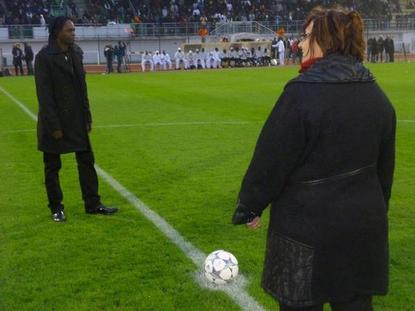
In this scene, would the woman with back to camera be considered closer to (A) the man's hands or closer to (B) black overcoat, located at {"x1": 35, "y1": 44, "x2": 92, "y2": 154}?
(A) the man's hands

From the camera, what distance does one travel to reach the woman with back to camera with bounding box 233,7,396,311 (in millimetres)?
2654

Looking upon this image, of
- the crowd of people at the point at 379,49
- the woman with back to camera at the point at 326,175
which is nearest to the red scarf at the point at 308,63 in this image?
the woman with back to camera at the point at 326,175

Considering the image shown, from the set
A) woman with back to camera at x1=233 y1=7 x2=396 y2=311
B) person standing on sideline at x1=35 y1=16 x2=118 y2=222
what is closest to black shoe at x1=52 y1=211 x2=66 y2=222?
person standing on sideline at x1=35 y1=16 x2=118 y2=222

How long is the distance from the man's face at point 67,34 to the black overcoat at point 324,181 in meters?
3.99

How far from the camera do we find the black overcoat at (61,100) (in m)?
6.30

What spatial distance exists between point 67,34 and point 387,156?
417 cm

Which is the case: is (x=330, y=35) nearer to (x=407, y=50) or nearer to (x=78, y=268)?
(x=78, y=268)

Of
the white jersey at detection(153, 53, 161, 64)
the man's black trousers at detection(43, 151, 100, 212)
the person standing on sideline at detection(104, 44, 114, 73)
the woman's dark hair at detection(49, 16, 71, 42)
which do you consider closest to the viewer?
the woman's dark hair at detection(49, 16, 71, 42)

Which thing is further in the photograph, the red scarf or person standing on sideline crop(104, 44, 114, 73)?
person standing on sideline crop(104, 44, 114, 73)

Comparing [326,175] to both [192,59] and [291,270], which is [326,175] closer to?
[291,270]

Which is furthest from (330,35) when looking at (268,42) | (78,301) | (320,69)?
(268,42)

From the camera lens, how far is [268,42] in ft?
157

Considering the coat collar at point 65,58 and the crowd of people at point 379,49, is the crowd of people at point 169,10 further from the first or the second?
the coat collar at point 65,58

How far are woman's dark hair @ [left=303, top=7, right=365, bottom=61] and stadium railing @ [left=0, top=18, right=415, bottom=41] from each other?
154 ft
